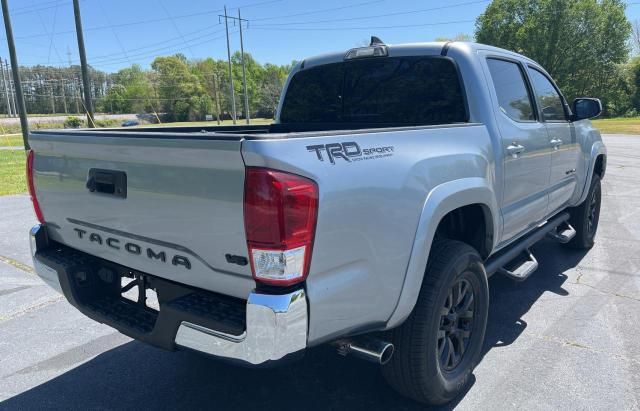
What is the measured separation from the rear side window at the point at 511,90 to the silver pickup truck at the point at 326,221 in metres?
0.02

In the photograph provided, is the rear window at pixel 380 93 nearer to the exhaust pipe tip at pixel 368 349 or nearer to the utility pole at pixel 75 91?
the exhaust pipe tip at pixel 368 349

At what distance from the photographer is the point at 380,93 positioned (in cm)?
370

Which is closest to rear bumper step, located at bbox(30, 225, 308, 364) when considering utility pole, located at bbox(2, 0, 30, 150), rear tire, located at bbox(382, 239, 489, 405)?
rear tire, located at bbox(382, 239, 489, 405)

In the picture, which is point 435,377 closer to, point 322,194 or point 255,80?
point 322,194

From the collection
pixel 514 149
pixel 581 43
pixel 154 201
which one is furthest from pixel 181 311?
pixel 581 43

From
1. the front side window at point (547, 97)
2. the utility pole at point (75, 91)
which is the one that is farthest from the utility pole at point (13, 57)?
the utility pole at point (75, 91)

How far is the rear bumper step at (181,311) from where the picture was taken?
187cm

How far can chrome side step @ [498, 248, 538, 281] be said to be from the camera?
3533 mm

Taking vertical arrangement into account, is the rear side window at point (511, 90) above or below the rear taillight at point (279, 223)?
above

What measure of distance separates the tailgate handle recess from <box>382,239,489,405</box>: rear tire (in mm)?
1502

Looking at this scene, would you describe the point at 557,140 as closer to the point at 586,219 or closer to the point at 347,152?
the point at 586,219

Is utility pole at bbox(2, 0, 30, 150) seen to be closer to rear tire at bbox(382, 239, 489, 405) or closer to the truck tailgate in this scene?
the truck tailgate

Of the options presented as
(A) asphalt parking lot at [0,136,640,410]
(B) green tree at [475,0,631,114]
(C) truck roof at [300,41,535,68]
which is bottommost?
(A) asphalt parking lot at [0,136,640,410]

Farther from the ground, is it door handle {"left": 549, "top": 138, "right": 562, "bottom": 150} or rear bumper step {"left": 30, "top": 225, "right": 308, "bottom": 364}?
door handle {"left": 549, "top": 138, "right": 562, "bottom": 150}
